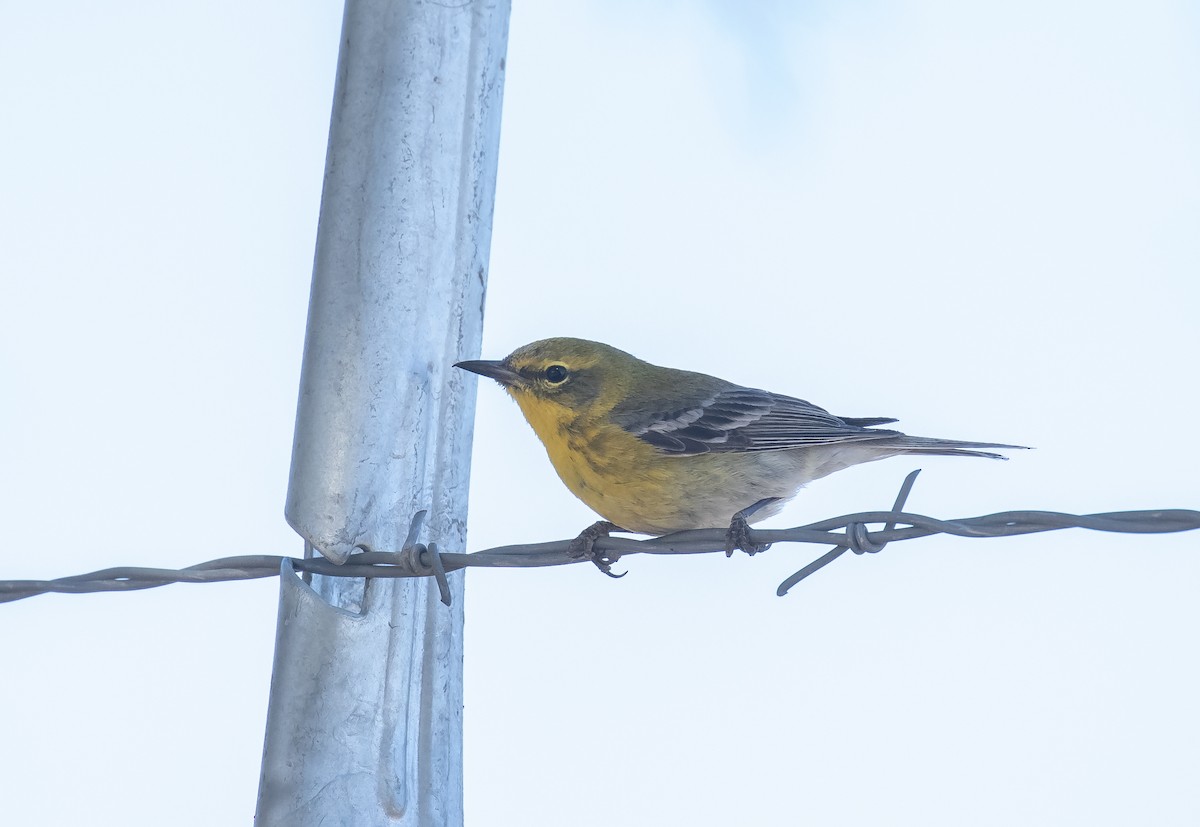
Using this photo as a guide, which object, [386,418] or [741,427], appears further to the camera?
[741,427]

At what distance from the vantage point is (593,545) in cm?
433

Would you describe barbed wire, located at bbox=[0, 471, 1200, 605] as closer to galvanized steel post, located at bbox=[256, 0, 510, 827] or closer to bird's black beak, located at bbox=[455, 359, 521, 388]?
galvanized steel post, located at bbox=[256, 0, 510, 827]

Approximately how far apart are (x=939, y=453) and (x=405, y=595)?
8.42 ft

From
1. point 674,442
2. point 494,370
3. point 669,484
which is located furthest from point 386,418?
point 674,442

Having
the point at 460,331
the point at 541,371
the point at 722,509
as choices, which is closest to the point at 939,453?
the point at 722,509

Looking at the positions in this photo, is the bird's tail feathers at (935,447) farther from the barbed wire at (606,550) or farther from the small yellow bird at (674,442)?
the barbed wire at (606,550)

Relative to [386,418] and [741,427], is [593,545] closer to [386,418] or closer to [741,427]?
[386,418]

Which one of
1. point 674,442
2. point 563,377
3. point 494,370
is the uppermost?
point 563,377

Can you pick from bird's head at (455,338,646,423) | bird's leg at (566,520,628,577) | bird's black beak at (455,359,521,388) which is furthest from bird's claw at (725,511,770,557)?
bird's head at (455,338,646,423)

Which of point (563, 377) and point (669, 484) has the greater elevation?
point (563, 377)

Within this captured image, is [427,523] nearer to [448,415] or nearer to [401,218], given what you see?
[448,415]

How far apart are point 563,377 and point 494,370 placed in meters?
0.74

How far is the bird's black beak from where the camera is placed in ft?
14.0

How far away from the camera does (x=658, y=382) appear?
245 inches
